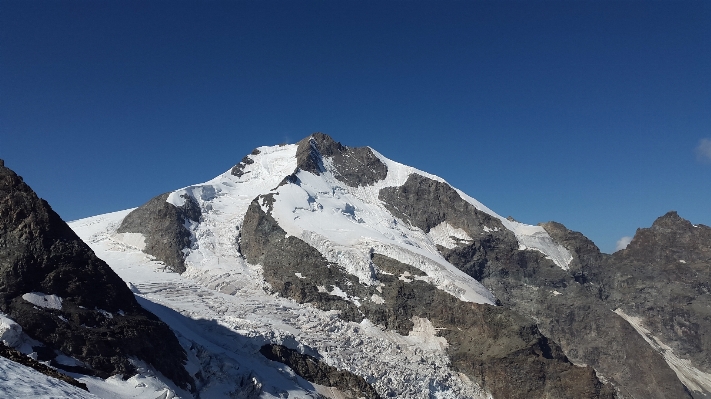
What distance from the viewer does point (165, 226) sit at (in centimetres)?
5850

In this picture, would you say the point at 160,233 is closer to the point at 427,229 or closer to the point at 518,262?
the point at 427,229

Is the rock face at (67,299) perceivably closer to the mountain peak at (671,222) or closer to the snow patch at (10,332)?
the snow patch at (10,332)

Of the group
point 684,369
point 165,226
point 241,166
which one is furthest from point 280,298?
point 684,369

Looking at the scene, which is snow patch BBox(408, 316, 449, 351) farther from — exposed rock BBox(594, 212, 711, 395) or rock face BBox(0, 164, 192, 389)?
exposed rock BBox(594, 212, 711, 395)

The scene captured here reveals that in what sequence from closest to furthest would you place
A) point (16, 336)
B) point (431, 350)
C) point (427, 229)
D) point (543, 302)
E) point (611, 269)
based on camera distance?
point (16, 336) → point (431, 350) → point (543, 302) → point (427, 229) → point (611, 269)

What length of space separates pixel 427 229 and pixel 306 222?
22.8 meters

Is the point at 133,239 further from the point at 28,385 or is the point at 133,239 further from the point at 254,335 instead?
the point at 28,385

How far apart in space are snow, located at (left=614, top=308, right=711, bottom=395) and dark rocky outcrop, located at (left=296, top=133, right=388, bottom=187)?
47.5 m

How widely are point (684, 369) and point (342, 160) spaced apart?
5833 centimetres

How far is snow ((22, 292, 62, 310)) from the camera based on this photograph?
910 inches

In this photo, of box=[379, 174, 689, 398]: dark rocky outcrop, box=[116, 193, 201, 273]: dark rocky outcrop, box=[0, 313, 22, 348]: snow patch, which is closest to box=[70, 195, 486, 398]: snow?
box=[116, 193, 201, 273]: dark rocky outcrop

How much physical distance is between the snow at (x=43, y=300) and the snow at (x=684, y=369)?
6888cm

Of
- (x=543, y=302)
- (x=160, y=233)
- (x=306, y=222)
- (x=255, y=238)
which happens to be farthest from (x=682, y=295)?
(x=160, y=233)

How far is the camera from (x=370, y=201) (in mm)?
75875
